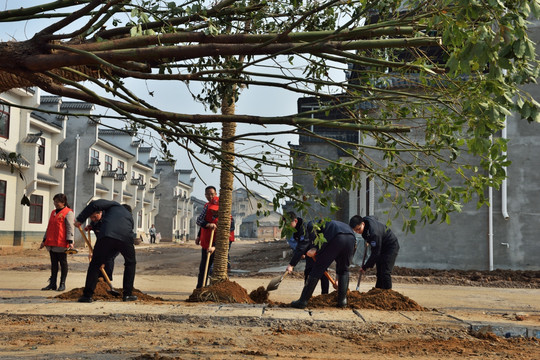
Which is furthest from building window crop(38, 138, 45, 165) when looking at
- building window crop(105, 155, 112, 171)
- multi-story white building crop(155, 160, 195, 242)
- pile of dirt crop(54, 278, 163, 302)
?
multi-story white building crop(155, 160, 195, 242)

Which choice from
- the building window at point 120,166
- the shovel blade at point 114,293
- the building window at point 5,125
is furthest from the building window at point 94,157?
the shovel blade at point 114,293

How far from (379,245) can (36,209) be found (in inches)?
1112

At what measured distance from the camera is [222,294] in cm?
970

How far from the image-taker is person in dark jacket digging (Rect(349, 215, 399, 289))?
384 inches

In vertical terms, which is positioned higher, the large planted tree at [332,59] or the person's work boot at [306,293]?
the large planted tree at [332,59]

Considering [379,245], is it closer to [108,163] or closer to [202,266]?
[202,266]

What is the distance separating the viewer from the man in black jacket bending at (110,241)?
29.1ft

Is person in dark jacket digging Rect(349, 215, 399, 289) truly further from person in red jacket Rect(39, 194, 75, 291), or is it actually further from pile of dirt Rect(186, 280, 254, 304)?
person in red jacket Rect(39, 194, 75, 291)

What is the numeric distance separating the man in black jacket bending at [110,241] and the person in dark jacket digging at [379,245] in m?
3.49

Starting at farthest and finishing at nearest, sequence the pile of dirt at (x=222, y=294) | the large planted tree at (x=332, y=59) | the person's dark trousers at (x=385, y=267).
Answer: the person's dark trousers at (x=385, y=267) < the pile of dirt at (x=222, y=294) < the large planted tree at (x=332, y=59)

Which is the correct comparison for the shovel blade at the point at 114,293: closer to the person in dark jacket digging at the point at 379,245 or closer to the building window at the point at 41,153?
the person in dark jacket digging at the point at 379,245

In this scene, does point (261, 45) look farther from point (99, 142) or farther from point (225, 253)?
point (99, 142)

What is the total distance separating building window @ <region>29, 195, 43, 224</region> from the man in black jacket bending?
84.6 feet

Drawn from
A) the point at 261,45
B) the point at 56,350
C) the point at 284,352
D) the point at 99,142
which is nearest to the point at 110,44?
the point at 261,45
